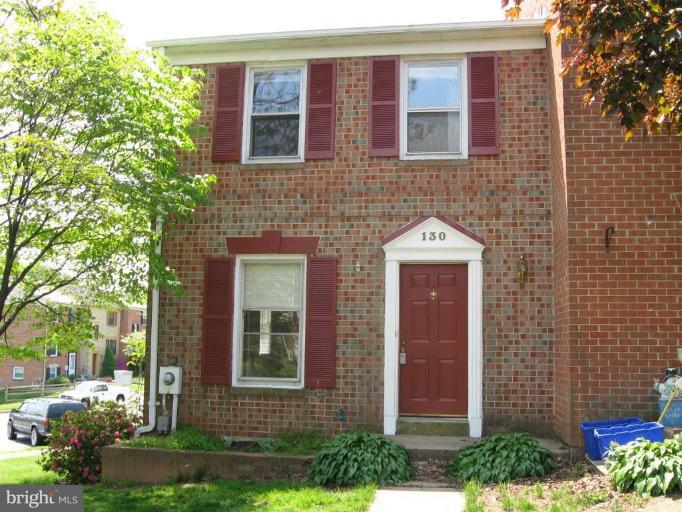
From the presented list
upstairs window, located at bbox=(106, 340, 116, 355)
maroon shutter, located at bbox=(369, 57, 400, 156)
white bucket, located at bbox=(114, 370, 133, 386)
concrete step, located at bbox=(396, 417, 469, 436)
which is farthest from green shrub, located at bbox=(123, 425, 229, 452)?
upstairs window, located at bbox=(106, 340, 116, 355)

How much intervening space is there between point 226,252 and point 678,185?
5.85m

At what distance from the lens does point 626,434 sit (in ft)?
21.1

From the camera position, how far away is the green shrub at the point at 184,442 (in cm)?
787

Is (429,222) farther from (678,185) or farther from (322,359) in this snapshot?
(678,185)

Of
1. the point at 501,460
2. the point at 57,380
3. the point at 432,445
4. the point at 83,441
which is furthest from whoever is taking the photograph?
the point at 57,380

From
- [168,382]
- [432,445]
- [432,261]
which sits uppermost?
[432,261]

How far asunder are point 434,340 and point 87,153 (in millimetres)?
4933

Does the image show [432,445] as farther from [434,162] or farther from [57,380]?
[57,380]

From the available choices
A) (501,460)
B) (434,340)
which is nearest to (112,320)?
(434,340)

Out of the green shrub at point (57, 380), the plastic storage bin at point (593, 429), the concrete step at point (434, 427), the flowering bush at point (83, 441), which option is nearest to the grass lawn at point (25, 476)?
the flowering bush at point (83, 441)

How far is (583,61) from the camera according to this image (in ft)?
20.4

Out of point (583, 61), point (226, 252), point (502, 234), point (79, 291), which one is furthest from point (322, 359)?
point (583, 61)

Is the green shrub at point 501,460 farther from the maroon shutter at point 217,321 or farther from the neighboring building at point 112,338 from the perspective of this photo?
the neighboring building at point 112,338

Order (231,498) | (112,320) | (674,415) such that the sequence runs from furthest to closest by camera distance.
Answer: (112,320) < (674,415) < (231,498)
